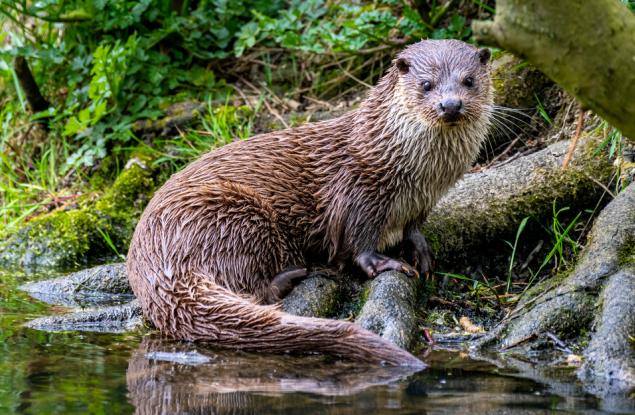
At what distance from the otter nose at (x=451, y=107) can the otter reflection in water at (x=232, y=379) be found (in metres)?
1.33

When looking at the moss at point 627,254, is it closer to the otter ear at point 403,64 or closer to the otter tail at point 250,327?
the otter tail at point 250,327

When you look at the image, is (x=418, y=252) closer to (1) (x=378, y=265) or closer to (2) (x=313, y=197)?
(1) (x=378, y=265)

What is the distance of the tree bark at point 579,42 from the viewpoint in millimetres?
2707

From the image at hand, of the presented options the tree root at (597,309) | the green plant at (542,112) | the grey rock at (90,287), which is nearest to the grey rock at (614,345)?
the tree root at (597,309)

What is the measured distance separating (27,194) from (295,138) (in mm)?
2731

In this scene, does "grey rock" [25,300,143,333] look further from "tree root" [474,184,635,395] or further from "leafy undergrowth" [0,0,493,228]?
"leafy undergrowth" [0,0,493,228]

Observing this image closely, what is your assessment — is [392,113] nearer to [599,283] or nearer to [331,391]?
[599,283]

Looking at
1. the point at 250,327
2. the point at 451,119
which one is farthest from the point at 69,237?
the point at 451,119

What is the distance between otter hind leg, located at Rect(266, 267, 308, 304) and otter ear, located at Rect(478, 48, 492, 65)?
137cm

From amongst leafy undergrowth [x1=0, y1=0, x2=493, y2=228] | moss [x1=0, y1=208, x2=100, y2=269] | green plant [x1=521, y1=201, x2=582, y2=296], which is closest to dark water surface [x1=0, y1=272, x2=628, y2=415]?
green plant [x1=521, y1=201, x2=582, y2=296]

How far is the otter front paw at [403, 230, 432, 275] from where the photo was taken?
4.68 m

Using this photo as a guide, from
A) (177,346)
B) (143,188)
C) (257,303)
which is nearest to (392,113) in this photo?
Result: (257,303)

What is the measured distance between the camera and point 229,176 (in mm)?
4613

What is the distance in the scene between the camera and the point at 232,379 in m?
3.30
